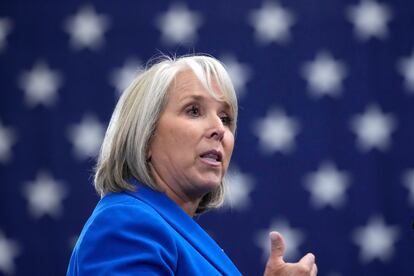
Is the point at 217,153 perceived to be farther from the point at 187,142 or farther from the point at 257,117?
the point at 257,117

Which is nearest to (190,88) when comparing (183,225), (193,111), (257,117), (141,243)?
(193,111)

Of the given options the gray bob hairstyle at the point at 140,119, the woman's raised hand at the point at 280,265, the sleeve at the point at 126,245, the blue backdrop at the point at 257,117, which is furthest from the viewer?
the blue backdrop at the point at 257,117

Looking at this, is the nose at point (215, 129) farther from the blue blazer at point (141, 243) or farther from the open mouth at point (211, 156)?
the blue blazer at point (141, 243)

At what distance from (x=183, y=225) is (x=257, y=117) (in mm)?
1431

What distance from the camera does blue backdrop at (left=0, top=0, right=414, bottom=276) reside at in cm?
257

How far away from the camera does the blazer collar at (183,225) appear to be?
1.23 meters

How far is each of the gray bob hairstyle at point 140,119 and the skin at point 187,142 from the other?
0.02 metres

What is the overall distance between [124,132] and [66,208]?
4.45ft

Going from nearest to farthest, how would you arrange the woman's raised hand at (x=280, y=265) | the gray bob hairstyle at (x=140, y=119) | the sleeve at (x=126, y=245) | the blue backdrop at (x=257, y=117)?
the sleeve at (x=126, y=245) → the woman's raised hand at (x=280, y=265) → the gray bob hairstyle at (x=140, y=119) → the blue backdrop at (x=257, y=117)

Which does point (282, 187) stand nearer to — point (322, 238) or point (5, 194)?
point (322, 238)

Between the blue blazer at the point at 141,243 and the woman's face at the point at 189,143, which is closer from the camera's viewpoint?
the blue blazer at the point at 141,243

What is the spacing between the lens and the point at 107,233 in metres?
1.08

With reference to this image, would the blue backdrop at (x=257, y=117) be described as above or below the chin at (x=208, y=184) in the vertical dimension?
below

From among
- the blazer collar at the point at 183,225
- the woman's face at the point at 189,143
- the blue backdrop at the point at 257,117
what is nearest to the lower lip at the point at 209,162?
the woman's face at the point at 189,143
